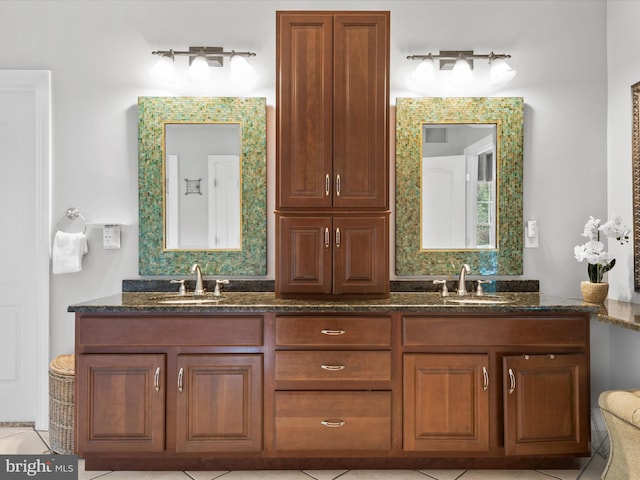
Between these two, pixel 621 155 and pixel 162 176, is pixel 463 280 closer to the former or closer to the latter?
pixel 621 155

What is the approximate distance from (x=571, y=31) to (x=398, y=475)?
2668mm

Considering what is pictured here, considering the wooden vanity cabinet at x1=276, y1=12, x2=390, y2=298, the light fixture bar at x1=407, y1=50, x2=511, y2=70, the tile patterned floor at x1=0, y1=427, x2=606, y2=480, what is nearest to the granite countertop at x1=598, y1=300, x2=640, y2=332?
the tile patterned floor at x1=0, y1=427, x2=606, y2=480

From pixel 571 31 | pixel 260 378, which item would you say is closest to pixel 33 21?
pixel 260 378

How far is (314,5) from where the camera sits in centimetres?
269

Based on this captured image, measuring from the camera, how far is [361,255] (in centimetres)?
236

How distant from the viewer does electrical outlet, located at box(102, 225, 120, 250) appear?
2.66m

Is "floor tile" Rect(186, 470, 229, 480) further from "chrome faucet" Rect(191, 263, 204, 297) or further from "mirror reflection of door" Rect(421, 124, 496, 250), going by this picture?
"mirror reflection of door" Rect(421, 124, 496, 250)

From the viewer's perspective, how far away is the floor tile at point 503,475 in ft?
6.97

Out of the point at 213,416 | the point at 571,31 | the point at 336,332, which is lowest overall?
the point at 213,416

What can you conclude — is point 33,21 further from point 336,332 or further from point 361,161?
point 336,332

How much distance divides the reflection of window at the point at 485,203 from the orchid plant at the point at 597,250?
467 mm

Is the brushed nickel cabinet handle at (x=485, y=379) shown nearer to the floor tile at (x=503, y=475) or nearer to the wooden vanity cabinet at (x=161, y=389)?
the floor tile at (x=503, y=475)

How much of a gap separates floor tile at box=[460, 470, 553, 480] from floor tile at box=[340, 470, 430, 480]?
21 centimetres

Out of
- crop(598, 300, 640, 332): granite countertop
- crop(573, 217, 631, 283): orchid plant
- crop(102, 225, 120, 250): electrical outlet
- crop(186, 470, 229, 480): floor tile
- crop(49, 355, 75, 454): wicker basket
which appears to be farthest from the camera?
crop(102, 225, 120, 250): electrical outlet
